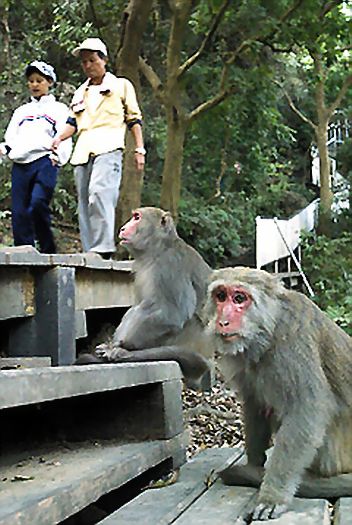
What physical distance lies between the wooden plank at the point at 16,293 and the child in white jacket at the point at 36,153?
183cm

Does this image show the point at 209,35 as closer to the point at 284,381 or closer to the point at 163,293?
the point at 163,293

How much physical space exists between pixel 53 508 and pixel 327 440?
1.10 meters

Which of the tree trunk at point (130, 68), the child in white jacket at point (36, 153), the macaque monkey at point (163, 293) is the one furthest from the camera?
the tree trunk at point (130, 68)

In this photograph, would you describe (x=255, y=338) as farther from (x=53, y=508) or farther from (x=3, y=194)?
(x=3, y=194)

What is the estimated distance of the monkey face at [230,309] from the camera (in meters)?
2.90

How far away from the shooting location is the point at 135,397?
136 inches

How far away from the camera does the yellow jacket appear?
238 inches

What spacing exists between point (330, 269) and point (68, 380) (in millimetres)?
15590

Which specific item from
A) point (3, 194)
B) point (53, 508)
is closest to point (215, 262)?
point (3, 194)

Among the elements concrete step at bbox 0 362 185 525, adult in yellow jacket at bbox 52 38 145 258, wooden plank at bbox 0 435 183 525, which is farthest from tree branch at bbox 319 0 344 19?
wooden plank at bbox 0 435 183 525

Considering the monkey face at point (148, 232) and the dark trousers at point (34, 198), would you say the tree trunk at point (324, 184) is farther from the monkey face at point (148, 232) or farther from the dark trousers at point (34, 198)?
the monkey face at point (148, 232)

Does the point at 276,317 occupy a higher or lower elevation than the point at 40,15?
lower

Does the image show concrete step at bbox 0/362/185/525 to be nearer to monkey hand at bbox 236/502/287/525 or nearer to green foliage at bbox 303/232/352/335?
monkey hand at bbox 236/502/287/525

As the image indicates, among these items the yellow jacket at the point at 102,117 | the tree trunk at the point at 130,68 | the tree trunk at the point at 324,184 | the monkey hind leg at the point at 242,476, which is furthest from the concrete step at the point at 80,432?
the tree trunk at the point at 324,184
